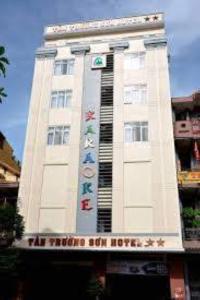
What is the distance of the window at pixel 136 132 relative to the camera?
2817 centimetres

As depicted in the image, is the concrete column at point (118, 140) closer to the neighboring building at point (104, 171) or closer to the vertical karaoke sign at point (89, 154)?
the neighboring building at point (104, 171)

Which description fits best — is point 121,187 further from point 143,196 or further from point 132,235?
point 132,235

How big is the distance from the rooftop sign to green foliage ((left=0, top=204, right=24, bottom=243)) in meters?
18.8

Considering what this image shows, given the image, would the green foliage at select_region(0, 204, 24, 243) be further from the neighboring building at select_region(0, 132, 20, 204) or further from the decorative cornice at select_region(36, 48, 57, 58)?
the decorative cornice at select_region(36, 48, 57, 58)

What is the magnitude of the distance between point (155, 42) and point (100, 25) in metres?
6.01

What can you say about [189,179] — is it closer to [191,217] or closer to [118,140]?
[191,217]

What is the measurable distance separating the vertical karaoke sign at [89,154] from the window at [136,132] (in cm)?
234

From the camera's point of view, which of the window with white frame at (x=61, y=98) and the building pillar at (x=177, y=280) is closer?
the building pillar at (x=177, y=280)

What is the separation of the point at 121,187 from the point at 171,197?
359cm

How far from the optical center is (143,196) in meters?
26.0

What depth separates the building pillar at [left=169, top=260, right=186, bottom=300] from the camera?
23125mm

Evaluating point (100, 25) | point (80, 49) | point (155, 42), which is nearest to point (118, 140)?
point (155, 42)

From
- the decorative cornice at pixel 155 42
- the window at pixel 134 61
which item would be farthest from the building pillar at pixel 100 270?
the decorative cornice at pixel 155 42

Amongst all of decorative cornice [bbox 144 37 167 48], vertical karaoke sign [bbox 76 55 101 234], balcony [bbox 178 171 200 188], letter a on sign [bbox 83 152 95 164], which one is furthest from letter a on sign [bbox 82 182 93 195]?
decorative cornice [bbox 144 37 167 48]
